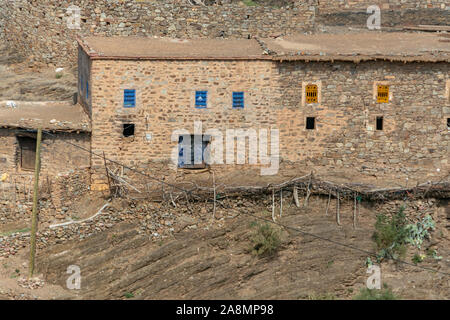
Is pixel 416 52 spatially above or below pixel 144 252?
above

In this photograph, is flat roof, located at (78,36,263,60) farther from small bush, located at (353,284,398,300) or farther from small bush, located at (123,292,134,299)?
small bush, located at (353,284,398,300)

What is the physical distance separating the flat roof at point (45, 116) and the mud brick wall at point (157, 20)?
3996 millimetres

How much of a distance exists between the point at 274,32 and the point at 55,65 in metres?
9.31

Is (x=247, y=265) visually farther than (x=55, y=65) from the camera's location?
No

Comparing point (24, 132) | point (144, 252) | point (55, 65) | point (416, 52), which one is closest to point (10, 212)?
point (24, 132)

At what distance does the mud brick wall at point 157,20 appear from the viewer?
141ft

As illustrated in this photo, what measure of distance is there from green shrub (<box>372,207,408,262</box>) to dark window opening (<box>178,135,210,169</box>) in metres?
6.63

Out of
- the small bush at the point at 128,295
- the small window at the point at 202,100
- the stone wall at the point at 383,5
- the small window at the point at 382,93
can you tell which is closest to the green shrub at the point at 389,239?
the small window at the point at 382,93

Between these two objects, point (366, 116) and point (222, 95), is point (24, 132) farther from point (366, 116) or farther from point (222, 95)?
point (366, 116)

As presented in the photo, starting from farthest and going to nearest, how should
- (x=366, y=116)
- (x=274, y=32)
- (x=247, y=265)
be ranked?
(x=274, y=32)
(x=366, y=116)
(x=247, y=265)

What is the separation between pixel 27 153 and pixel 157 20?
906cm

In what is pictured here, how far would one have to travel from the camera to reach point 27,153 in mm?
37344

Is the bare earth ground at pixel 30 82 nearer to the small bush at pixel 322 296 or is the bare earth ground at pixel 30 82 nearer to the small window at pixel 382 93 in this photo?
the small window at pixel 382 93

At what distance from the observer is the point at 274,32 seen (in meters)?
43.0
